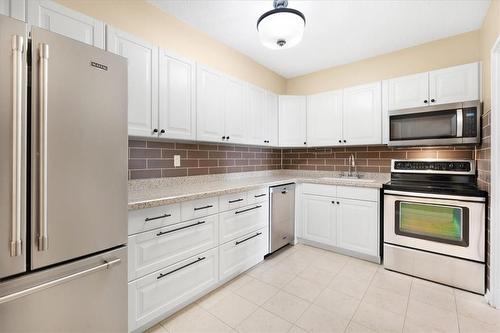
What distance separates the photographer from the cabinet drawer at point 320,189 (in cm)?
279

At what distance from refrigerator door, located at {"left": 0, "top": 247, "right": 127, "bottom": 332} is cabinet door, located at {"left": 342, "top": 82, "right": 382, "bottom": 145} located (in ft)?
9.09

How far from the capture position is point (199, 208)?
1.83 m

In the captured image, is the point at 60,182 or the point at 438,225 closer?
the point at 60,182

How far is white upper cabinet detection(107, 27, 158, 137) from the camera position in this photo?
1.69 m

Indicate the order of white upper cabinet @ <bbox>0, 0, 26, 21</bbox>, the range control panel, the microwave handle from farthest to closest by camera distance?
the range control panel → the microwave handle → white upper cabinet @ <bbox>0, 0, 26, 21</bbox>

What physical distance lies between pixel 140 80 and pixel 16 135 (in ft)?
3.35

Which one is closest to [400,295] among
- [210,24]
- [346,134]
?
[346,134]

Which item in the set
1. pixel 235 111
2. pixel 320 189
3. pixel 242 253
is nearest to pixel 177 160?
pixel 235 111

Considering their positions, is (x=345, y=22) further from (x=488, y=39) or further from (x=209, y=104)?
(x=209, y=104)

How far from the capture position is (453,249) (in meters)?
2.07

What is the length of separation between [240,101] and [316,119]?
3.89 ft

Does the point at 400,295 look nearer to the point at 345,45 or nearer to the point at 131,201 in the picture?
the point at 131,201

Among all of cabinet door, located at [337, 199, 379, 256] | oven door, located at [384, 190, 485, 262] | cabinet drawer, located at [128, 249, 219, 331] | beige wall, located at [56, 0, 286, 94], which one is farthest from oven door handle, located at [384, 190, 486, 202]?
beige wall, located at [56, 0, 286, 94]

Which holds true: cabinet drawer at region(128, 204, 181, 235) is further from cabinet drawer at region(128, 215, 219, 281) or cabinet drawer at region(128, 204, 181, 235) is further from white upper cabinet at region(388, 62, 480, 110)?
white upper cabinet at region(388, 62, 480, 110)
